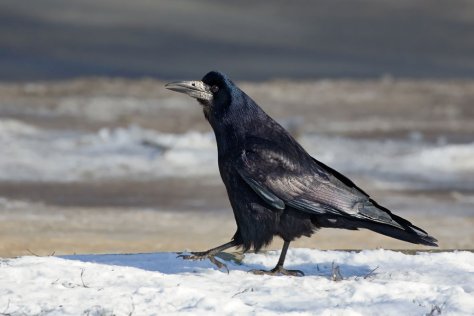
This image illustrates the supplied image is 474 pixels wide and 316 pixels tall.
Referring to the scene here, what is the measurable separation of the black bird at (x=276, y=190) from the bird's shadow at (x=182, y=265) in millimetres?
221

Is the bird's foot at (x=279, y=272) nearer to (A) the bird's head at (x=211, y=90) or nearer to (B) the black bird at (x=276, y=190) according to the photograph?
(B) the black bird at (x=276, y=190)

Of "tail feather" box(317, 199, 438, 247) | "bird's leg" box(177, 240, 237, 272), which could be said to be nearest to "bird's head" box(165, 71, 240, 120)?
"bird's leg" box(177, 240, 237, 272)

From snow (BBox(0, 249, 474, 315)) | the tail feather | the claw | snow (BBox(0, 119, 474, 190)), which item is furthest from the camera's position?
snow (BBox(0, 119, 474, 190))

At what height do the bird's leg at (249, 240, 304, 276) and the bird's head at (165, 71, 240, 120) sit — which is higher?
the bird's head at (165, 71, 240, 120)

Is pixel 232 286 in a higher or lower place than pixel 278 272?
lower

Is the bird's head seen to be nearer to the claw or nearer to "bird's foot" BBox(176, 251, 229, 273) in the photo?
"bird's foot" BBox(176, 251, 229, 273)

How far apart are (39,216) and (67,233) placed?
1.35 meters

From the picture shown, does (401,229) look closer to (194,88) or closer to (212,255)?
(212,255)

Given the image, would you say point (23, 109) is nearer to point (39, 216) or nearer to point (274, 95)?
point (274, 95)

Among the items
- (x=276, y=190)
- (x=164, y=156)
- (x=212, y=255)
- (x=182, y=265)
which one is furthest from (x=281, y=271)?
(x=164, y=156)

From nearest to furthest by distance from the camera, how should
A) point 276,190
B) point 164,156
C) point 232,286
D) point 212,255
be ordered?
point 232,286 → point 276,190 → point 212,255 → point 164,156

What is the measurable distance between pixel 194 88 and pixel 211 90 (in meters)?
0.13

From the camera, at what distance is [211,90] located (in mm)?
7270

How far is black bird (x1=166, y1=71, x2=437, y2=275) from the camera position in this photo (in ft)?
22.4
